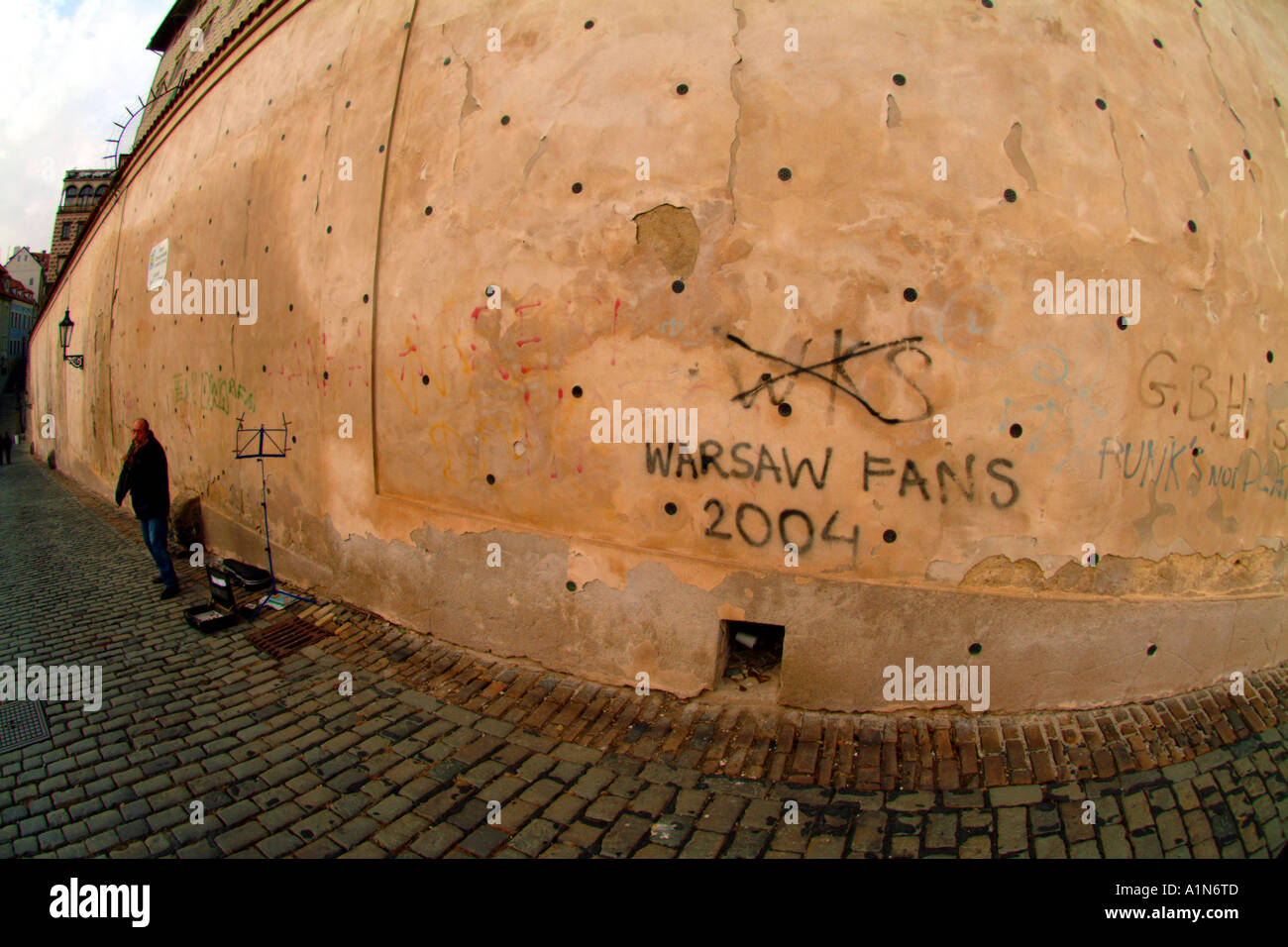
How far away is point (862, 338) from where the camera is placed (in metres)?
3.78

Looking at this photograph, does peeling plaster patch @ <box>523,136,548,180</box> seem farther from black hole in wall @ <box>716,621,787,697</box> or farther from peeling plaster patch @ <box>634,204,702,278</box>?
black hole in wall @ <box>716,621,787,697</box>

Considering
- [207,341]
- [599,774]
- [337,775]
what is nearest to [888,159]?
[599,774]

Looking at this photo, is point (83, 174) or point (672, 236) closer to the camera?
point (672, 236)

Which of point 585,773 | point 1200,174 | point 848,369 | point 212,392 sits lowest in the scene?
point 585,773

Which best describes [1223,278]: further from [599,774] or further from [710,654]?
[599,774]

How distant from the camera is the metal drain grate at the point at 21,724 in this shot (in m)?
3.87

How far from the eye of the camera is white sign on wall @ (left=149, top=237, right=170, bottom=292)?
9.33 meters

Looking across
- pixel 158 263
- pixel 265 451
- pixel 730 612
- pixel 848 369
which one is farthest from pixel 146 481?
pixel 848 369

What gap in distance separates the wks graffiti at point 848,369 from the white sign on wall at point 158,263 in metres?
9.89

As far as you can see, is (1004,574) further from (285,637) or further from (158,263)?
(158,263)

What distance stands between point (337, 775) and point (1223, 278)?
6.27 meters

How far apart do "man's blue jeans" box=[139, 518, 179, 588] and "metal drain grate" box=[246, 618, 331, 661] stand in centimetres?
208

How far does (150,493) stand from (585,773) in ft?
20.4

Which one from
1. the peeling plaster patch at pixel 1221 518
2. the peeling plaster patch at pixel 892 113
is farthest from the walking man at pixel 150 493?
the peeling plaster patch at pixel 1221 518
